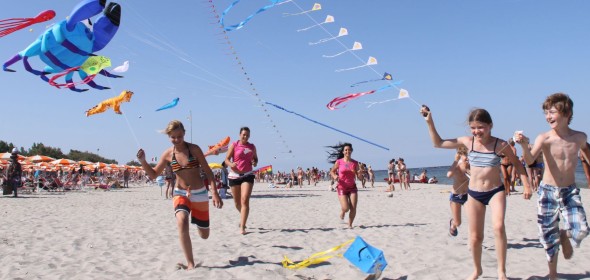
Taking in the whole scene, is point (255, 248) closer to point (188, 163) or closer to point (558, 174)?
point (188, 163)

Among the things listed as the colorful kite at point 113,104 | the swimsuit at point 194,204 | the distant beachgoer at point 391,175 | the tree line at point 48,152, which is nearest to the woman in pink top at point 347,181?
the swimsuit at point 194,204

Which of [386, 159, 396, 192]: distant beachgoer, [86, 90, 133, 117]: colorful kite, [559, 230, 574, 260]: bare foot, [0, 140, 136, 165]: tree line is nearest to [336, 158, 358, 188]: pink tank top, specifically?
[559, 230, 574, 260]: bare foot

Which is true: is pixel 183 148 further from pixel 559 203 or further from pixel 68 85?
pixel 68 85

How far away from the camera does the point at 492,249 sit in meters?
5.54

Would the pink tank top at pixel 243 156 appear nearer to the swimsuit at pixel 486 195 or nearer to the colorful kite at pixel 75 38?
the colorful kite at pixel 75 38

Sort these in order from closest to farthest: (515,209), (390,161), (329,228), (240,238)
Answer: (240,238) < (329,228) < (515,209) < (390,161)

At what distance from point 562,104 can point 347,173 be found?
4.29m

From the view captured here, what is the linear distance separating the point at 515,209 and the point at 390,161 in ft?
45.1

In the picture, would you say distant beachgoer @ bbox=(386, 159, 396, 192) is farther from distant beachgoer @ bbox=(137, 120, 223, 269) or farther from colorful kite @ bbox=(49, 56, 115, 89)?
distant beachgoer @ bbox=(137, 120, 223, 269)

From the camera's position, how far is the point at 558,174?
3.86 meters

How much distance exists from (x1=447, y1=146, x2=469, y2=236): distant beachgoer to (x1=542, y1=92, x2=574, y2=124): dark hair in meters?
1.88

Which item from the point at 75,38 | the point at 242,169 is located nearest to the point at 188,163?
the point at 242,169

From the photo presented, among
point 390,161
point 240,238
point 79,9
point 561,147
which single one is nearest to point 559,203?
point 561,147

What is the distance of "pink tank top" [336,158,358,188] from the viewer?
7774 millimetres
